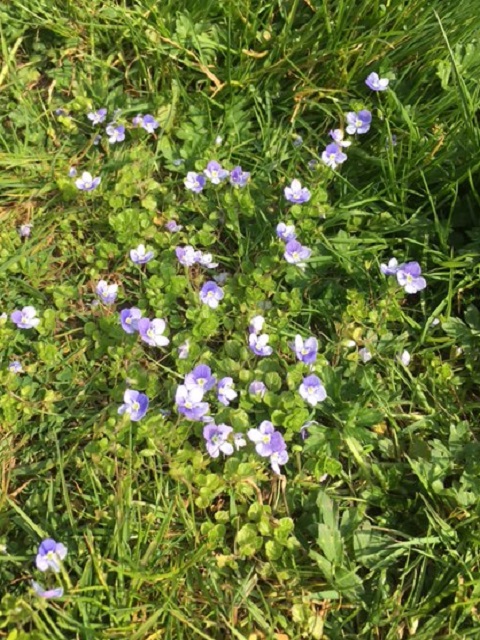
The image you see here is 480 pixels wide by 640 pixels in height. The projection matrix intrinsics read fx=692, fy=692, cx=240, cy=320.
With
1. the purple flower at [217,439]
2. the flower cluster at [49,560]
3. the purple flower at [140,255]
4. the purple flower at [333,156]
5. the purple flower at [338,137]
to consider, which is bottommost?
the flower cluster at [49,560]

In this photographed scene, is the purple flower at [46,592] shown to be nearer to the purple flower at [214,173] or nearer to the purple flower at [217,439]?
the purple flower at [217,439]

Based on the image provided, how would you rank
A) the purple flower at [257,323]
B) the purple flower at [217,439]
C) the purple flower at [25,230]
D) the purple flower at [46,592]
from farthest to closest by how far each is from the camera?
the purple flower at [25,230] < the purple flower at [257,323] < the purple flower at [217,439] < the purple flower at [46,592]

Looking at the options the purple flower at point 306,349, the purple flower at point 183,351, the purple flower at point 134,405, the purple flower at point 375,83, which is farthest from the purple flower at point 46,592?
the purple flower at point 375,83

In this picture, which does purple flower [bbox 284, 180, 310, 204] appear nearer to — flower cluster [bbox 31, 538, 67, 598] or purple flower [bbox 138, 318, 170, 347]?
purple flower [bbox 138, 318, 170, 347]

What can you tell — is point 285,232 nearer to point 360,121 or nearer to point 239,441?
point 360,121

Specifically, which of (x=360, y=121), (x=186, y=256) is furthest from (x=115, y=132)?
(x=360, y=121)

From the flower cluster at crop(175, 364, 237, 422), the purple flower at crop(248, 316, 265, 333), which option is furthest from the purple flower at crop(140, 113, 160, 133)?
the flower cluster at crop(175, 364, 237, 422)
